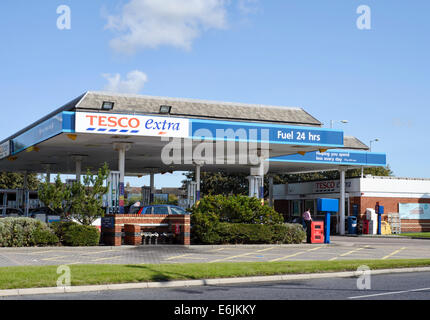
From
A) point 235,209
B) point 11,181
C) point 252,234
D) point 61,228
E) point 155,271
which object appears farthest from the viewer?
point 11,181

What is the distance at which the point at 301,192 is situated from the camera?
160 feet

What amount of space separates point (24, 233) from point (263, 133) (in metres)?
11.9

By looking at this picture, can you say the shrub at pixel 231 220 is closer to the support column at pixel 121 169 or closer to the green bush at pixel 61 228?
the support column at pixel 121 169

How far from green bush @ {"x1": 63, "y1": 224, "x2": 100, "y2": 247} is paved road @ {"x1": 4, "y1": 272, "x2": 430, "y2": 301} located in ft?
34.4

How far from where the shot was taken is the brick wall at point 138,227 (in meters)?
22.8

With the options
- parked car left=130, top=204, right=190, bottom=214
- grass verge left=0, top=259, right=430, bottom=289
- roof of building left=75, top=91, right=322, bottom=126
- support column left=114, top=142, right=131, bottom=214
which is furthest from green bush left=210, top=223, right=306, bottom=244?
grass verge left=0, top=259, right=430, bottom=289

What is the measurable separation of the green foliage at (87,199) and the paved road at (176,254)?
1864 mm

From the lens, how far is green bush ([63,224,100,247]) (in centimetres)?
2183

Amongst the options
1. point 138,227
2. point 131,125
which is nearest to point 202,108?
point 131,125

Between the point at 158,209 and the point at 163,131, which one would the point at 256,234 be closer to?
the point at 158,209

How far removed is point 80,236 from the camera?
2195 cm

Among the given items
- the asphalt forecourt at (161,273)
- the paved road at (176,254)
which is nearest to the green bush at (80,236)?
the paved road at (176,254)
